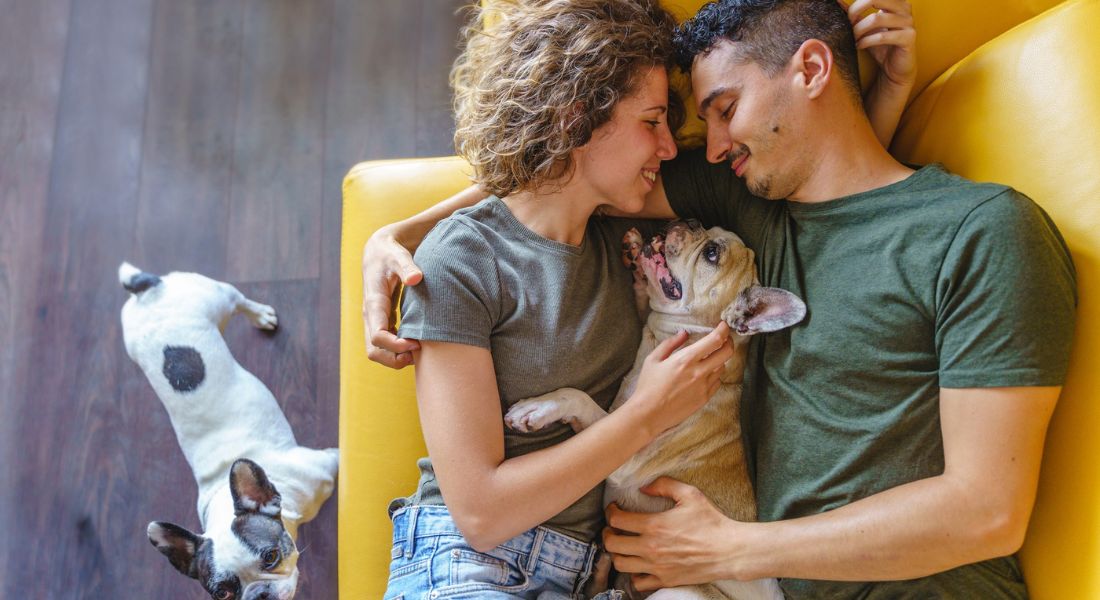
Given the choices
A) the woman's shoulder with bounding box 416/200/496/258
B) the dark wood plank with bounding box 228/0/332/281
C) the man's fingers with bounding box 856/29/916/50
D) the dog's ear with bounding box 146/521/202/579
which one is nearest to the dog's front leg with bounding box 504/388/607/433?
the woman's shoulder with bounding box 416/200/496/258

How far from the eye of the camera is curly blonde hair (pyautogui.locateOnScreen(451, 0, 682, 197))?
1.89 m

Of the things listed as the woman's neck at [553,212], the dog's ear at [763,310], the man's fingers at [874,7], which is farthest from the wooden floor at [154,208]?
the man's fingers at [874,7]

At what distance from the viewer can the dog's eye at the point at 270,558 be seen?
227 centimetres

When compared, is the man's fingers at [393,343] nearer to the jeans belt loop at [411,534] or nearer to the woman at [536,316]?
the woman at [536,316]

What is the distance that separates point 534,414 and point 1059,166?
136 cm

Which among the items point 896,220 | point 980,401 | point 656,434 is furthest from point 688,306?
point 980,401

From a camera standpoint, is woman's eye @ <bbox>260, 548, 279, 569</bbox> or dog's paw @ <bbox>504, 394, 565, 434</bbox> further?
woman's eye @ <bbox>260, 548, 279, 569</bbox>

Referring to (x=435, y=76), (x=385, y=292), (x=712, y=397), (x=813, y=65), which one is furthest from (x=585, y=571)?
(x=435, y=76)

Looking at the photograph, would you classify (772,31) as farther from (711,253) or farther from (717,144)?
(711,253)

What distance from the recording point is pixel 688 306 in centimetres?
209

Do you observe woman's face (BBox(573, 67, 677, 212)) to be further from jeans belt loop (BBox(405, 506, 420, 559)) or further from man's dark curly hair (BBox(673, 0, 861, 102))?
jeans belt loop (BBox(405, 506, 420, 559))

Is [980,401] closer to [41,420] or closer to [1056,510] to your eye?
[1056,510]

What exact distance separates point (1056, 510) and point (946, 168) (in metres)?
0.87

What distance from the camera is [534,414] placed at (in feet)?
6.34
